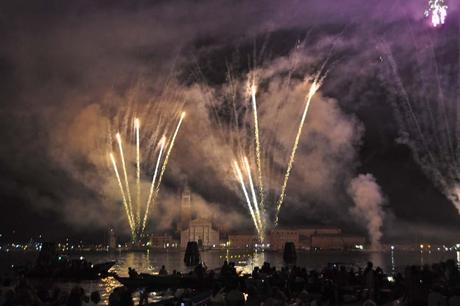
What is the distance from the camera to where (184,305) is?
18.6 meters

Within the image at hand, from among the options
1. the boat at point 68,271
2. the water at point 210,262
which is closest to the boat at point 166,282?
the water at point 210,262

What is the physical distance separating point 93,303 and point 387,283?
17.4 m

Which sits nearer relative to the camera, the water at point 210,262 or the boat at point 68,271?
the water at point 210,262

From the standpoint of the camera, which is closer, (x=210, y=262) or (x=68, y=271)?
(x=68, y=271)

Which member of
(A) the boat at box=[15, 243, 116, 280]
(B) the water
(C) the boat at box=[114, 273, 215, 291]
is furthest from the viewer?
(A) the boat at box=[15, 243, 116, 280]

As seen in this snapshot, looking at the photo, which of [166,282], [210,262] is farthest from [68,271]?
[210,262]

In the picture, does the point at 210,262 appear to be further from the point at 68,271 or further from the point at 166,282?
the point at 166,282

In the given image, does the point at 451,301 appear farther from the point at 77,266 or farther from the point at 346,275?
the point at 77,266

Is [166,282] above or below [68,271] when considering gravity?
above

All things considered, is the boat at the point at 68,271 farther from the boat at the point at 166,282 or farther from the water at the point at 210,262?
the boat at the point at 166,282

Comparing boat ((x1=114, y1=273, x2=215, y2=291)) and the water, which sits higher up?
boat ((x1=114, y1=273, x2=215, y2=291))

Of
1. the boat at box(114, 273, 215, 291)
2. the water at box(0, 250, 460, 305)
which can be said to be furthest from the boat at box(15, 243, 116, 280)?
the boat at box(114, 273, 215, 291)

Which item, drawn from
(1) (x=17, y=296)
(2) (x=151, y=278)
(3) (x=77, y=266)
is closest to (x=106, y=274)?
(3) (x=77, y=266)

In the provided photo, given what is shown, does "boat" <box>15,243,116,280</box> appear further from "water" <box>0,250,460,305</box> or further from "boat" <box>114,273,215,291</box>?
"boat" <box>114,273,215,291</box>
